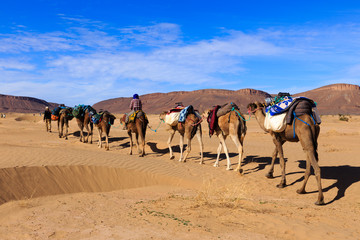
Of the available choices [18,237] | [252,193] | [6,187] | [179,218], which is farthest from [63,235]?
[252,193]

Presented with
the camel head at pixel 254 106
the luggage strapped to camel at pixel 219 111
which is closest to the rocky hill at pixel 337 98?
the luggage strapped to camel at pixel 219 111

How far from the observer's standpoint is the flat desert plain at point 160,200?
17.5 feet

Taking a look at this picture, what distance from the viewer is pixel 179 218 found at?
5.90 metres

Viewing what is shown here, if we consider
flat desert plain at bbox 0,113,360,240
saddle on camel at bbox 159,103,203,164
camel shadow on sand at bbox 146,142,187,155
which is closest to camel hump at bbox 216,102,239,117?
saddle on camel at bbox 159,103,203,164

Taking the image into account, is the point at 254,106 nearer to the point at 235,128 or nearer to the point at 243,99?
the point at 235,128

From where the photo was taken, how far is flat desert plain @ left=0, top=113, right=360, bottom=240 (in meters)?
5.33

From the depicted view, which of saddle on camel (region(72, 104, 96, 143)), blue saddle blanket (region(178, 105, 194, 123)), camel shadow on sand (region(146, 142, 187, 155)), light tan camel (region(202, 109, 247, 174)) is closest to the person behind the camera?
light tan camel (region(202, 109, 247, 174))

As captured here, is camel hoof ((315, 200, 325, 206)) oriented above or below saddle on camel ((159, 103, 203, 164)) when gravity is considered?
below

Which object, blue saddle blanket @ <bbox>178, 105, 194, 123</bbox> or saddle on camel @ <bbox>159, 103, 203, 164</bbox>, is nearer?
saddle on camel @ <bbox>159, 103, 203, 164</bbox>

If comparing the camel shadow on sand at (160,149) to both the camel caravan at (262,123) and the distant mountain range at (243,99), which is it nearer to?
the camel caravan at (262,123)

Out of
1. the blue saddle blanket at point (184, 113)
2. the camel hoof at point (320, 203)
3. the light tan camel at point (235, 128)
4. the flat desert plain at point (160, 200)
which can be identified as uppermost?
the blue saddle blanket at point (184, 113)

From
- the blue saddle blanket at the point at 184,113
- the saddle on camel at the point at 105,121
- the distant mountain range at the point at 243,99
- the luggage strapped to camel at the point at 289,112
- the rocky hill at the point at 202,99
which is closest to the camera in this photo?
the luggage strapped to camel at the point at 289,112

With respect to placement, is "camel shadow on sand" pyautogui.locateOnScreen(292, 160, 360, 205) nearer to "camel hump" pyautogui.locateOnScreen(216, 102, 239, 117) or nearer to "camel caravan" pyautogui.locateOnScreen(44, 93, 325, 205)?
"camel caravan" pyautogui.locateOnScreen(44, 93, 325, 205)

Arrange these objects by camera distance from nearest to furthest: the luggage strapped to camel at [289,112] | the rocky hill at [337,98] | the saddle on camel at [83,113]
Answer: the luggage strapped to camel at [289,112]
the saddle on camel at [83,113]
the rocky hill at [337,98]
